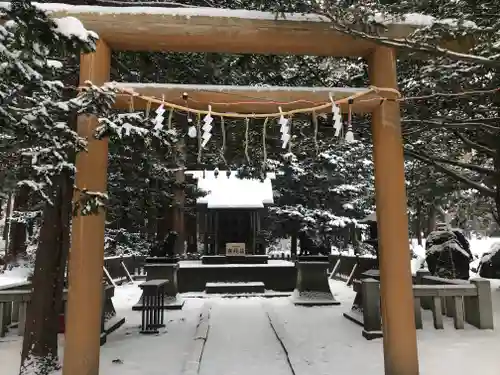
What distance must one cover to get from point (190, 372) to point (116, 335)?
9.64 feet

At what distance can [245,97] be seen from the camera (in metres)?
4.88

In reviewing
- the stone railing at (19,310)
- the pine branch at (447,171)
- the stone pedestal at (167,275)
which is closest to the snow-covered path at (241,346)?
the stone pedestal at (167,275)

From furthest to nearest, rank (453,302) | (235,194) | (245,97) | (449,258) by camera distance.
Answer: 1. (235,194)
2. (449,258)
3. (453,302)
4. (245,97)

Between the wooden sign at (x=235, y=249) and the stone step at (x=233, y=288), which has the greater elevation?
the wooden sign at (x=235, y=249)

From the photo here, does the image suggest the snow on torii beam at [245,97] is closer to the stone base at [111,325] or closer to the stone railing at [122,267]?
the stone base at [111,325]

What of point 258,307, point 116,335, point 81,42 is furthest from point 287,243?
point 81,42

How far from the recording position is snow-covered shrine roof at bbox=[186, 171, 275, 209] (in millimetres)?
18078

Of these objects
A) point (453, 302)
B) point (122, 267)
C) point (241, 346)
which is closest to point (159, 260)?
point (122, 267)

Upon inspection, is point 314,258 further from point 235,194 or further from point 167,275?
point 235,194

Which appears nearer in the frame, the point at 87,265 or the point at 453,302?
the point at 87,265

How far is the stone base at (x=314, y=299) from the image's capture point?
37.6ft

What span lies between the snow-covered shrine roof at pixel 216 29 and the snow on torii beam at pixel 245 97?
0.52 m

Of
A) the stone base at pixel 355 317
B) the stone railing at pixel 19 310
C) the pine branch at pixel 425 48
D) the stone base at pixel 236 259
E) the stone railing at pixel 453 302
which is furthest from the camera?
the stone base at pixel 236 259

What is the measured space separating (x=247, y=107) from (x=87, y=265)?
8.29 ft
